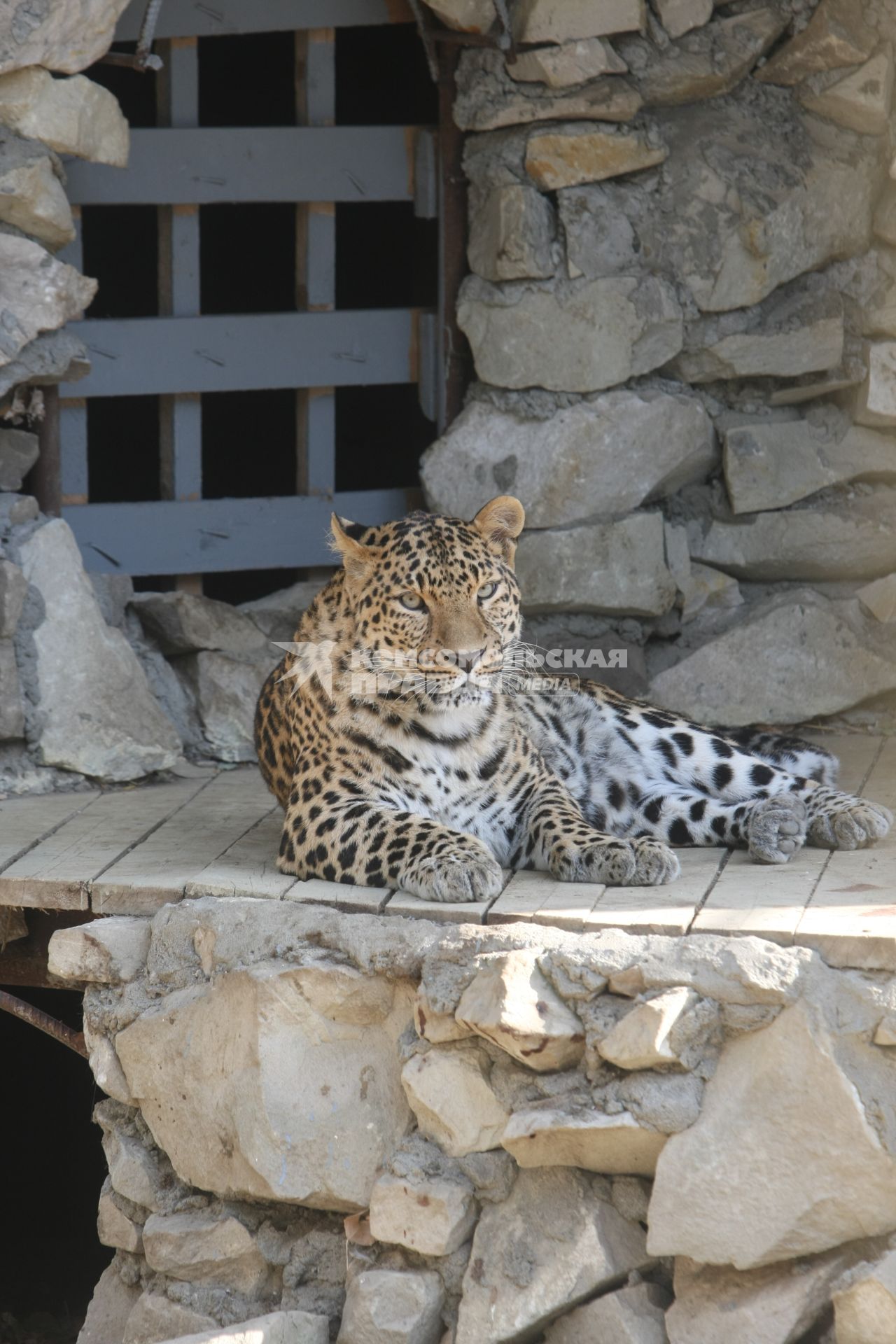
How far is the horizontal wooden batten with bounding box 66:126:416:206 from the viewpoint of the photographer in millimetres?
5656

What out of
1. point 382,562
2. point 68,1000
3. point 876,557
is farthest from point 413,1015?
point 876,557

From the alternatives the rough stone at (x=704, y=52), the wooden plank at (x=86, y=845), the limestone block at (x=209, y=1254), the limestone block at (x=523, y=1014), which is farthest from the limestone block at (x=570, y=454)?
the limestone block at (x=209, y=1254)

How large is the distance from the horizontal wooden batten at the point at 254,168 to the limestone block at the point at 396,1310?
3.67m

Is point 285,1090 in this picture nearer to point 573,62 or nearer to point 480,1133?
point 480,1133

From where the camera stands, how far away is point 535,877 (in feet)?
14.0

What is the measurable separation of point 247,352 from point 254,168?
63 cm

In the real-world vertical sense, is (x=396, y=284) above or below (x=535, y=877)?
above

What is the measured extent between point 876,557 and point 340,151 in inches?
94.8

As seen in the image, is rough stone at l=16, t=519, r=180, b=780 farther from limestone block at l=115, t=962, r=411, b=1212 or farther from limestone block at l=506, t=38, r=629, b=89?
limestone block at l=506, t=38, r=629, b=89

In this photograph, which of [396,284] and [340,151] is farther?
[396,284]

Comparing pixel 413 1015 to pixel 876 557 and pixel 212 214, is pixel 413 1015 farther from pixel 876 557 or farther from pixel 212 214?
pixel 212 214

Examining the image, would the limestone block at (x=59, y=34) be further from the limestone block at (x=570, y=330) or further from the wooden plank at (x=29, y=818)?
the wooden plank at (x=29, y=818)

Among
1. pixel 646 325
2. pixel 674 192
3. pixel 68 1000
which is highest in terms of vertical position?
pixel 674 192

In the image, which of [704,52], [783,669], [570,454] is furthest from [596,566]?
[704,52]
